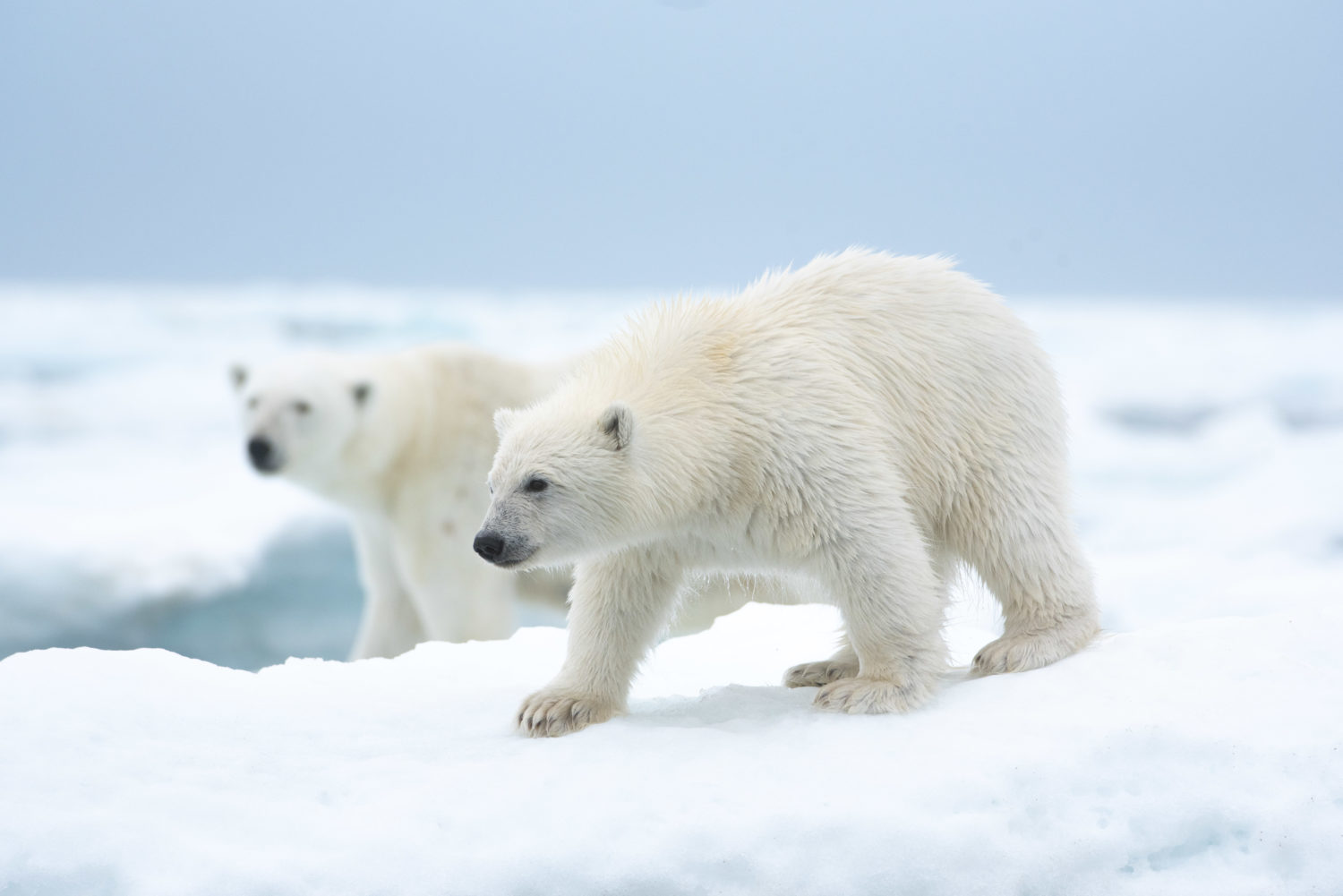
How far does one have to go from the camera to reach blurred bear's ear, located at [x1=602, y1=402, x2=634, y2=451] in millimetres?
2498

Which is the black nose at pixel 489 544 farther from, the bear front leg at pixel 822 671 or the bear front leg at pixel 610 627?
the bear front leg at pixel 822 671

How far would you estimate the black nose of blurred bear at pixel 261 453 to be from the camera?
21.5 ft

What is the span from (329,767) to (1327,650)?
7.70 feet

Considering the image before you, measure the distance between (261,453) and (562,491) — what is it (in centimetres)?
457

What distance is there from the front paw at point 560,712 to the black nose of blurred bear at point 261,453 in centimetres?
423

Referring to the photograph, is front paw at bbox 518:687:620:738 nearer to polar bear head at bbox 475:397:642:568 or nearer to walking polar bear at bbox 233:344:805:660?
polar bear head at bbox 475:397:642:568

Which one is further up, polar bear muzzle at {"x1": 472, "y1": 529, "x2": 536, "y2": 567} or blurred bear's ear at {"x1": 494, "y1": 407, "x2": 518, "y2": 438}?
blurred bear's ear at {"x1": 494, "y1": 407, "x2": 518, "y2": 438}

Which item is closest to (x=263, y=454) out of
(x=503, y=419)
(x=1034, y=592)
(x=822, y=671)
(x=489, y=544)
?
(x=503, y=419)

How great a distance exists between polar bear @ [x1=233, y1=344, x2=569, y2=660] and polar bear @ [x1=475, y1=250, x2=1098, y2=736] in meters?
3.93

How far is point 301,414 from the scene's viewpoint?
6641mm

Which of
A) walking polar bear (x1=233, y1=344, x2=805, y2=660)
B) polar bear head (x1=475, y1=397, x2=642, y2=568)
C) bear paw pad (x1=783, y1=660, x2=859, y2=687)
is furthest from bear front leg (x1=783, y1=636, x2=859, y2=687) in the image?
walking polar bear (x1=233, y1=344, x2=805, y2=660)

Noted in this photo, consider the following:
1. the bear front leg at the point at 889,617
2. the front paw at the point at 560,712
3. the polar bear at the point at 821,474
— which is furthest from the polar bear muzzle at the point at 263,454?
the bear front leg at the point at 889,617

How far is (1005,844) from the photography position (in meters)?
2.20

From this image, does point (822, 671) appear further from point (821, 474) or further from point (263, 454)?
point (263, 454)
